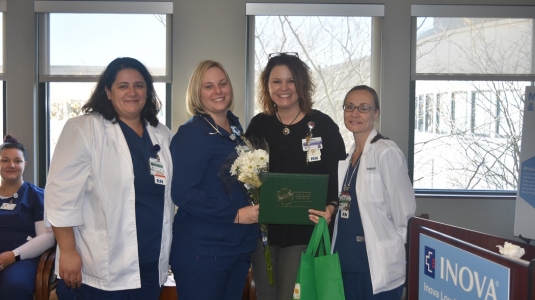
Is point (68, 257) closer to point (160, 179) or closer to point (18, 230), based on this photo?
point (160, 179)

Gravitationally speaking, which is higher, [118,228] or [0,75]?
[0,75]

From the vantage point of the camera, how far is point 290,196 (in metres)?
2.55

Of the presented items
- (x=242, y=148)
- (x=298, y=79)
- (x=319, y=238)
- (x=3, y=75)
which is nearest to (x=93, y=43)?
(x=3, y=75)

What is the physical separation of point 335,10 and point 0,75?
3611 mm

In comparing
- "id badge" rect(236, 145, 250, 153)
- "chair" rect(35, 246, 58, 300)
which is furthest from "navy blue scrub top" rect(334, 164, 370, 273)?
"chair" rect(35, 246, 58, 300)

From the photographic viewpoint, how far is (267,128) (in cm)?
293

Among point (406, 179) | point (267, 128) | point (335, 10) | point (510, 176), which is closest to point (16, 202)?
point (267, 128)

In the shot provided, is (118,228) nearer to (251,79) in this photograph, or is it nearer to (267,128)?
(267,128)

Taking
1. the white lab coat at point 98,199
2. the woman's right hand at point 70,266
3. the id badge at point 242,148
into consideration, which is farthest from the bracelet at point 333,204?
the woman's right hand at point 70,266

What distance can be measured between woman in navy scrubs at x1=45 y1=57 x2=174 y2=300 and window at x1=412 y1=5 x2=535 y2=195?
3797mm

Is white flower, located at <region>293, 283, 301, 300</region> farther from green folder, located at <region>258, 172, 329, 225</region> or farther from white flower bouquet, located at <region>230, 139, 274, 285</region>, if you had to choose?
white flower bouquet, located at <region>230, 139, 274, 285</region>

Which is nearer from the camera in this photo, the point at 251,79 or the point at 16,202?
the point at 16,202

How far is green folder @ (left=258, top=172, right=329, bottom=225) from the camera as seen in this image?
8.25ft

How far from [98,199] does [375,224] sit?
1.40 meters
